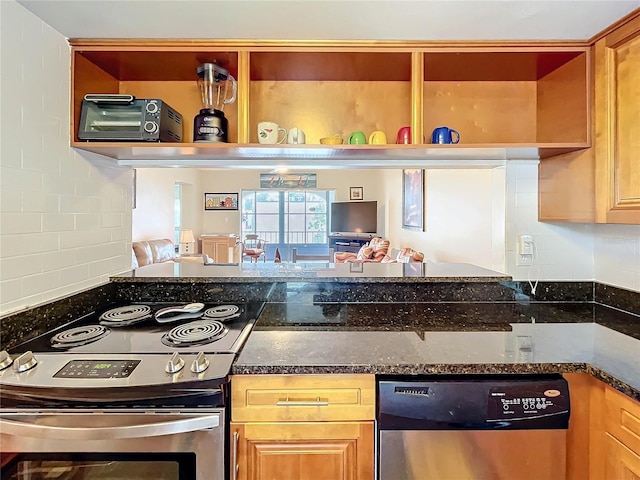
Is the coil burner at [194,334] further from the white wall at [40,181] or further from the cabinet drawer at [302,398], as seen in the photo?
the white wall at [40,181]

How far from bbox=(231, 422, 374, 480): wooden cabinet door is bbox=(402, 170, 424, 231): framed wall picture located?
13.5ft

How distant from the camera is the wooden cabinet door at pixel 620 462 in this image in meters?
0.96

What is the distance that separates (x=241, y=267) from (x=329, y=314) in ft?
2.18

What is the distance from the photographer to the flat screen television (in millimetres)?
7809

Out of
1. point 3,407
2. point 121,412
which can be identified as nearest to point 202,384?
point 121,412

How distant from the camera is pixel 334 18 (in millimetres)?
1307

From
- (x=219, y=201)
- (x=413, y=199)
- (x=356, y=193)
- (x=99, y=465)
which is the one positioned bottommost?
(x=99, y=465)

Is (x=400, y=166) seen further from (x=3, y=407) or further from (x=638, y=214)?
(x=3, y=407)

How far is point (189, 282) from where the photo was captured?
174 cm

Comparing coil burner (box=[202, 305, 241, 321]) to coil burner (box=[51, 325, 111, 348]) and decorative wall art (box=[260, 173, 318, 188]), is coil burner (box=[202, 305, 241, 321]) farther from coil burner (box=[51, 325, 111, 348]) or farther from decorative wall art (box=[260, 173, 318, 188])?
decorative wall art (box=[260, 173, 318, 188])

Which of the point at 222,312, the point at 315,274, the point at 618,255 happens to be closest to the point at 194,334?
the point at 222,312

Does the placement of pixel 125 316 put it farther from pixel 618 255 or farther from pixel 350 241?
pixel 350 241

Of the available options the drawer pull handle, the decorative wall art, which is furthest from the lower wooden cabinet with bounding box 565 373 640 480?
the decorative wall art

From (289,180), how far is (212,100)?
6926 mm
